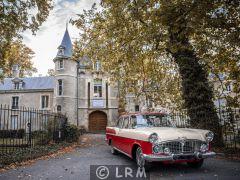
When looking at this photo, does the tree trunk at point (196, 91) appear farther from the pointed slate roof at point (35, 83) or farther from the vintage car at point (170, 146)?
the pointed slate roof at point (35, 83)

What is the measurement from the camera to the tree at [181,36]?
28.0 feet

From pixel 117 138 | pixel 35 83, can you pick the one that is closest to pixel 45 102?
pixel 35 83

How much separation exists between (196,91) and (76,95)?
23.0 meters

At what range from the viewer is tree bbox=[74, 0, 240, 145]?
8.53 metres

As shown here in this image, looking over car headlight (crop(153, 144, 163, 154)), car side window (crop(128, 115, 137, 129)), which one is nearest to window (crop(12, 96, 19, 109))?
car side window (crop(128, 115, 137, 129))

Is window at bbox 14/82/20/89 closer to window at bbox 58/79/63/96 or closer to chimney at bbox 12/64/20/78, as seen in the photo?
chimney at bbox 12/64/20/78

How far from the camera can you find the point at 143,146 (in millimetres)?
6805

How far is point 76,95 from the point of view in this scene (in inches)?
1298

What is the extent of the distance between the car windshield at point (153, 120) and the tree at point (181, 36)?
10.8 ft

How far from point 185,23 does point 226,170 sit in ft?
17.7

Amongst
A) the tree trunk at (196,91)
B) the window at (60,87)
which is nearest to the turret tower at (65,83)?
the window at (60,87)

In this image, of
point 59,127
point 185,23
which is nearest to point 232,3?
point 185,23

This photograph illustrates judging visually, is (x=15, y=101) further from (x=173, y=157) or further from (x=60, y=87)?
(x=173, y=157)

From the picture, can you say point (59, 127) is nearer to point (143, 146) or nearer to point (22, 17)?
point (22, 17)
